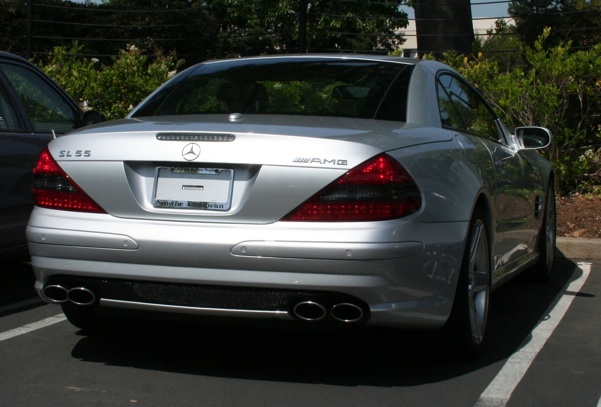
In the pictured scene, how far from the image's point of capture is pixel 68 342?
18.6ft

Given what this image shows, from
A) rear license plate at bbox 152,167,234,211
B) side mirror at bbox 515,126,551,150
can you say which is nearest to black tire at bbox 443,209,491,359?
rear license plate at bbox 152,167,234,211

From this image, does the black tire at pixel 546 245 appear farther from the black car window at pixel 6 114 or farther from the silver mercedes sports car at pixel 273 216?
the black car window at pixel 6 114

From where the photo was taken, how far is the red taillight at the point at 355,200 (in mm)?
4453

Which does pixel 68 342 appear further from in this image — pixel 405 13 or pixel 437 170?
pixel 405 13

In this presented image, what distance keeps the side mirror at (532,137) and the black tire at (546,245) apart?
0.76 meters

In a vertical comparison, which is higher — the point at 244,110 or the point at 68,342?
the point at 244,110

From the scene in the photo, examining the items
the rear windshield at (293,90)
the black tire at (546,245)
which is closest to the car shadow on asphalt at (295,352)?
the rear windshield at (293,90)

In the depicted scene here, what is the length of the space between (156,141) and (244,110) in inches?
30.9

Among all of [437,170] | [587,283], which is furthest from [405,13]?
[437,170]

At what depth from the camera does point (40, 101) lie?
299 inches

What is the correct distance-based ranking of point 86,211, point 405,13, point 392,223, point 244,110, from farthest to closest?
1. point 405,13
2. point 244,110
3. point 86,211
4. point 392,223

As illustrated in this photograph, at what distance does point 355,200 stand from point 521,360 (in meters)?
1.54

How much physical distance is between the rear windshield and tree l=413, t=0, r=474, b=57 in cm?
1133

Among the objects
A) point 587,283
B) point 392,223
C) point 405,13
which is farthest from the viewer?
point 405,13
